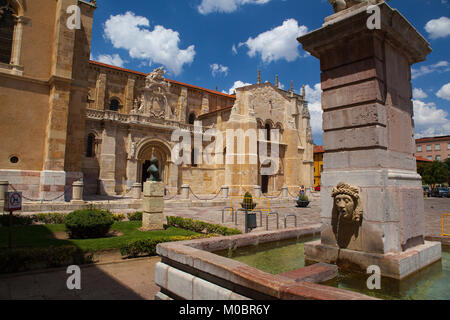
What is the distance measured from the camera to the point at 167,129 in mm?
25828

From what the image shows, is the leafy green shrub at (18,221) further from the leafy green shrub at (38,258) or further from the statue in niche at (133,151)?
the statue in niche at (133,151)

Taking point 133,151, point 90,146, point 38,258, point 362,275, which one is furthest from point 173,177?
point 362,275

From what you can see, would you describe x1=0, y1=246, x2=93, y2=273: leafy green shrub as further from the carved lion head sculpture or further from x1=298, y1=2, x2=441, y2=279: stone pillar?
the carved lion head sculpture

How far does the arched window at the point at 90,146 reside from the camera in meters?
22.7

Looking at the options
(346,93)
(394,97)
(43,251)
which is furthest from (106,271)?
(394,97)

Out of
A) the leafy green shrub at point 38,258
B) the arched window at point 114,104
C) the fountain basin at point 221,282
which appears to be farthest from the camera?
the arched window at point 114,104

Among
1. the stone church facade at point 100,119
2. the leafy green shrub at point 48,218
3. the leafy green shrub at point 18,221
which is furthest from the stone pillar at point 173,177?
the leafy green shrub at point 18,221

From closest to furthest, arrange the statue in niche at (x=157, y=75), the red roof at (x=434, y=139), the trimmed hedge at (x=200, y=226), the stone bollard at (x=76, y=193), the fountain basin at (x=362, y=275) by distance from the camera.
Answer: the fountain basin at (x=362, y=275) → the trimmed hedge at (x=200, y=226) → the stone bollard at (x=76, y=193) → the statue in niche at (x=157, y=75) → the red roof at (x=434, y=139)

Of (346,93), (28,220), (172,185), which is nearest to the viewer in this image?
(346,93)

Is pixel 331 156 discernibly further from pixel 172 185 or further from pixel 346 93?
pixel 172 185

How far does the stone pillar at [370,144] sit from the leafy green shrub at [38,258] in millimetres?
4196

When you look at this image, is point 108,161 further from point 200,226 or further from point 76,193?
point 200,226

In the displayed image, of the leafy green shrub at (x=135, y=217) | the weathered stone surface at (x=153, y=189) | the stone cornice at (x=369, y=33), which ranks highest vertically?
the stone cornice at (x=369, y=33)

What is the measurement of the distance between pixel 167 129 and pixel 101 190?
8048mm
